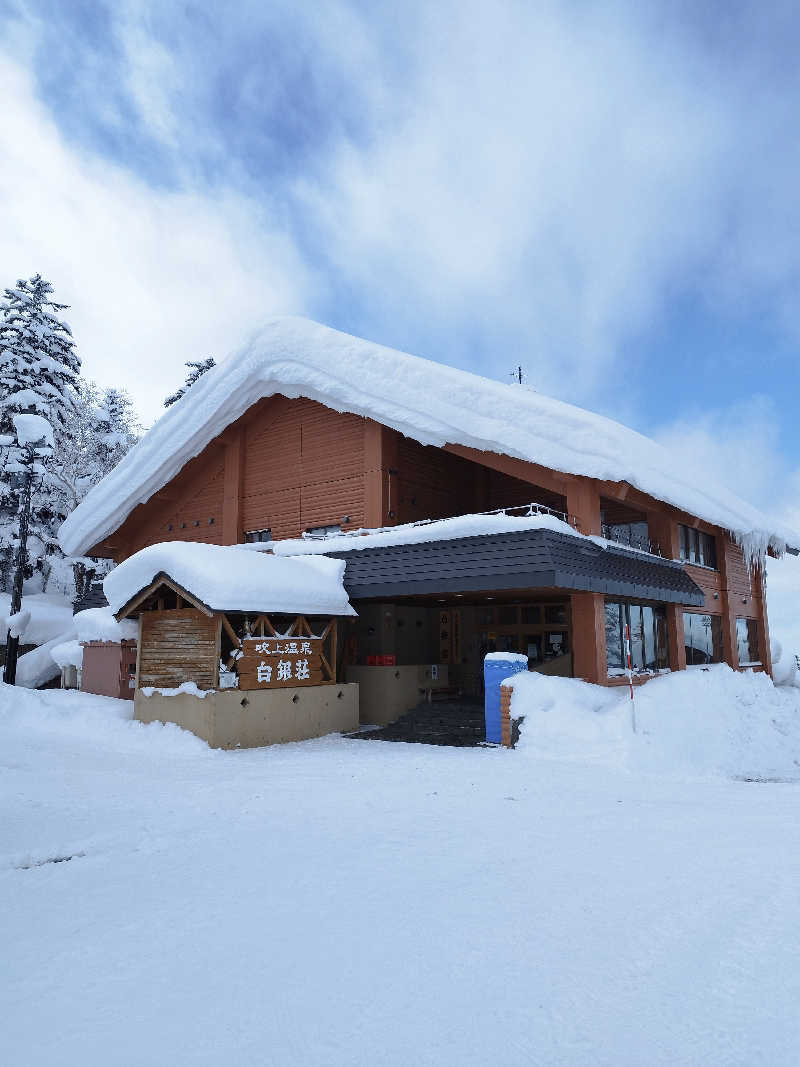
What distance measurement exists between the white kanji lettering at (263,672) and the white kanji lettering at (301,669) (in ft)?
2.25

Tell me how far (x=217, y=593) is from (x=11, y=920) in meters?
7.44

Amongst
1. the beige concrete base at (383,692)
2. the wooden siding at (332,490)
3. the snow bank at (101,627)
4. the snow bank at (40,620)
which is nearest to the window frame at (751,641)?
the wooden siding at (332,490)

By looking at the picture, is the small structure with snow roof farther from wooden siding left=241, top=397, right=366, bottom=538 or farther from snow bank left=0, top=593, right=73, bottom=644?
snow bank left=0, top=593, right=73, bottom=644

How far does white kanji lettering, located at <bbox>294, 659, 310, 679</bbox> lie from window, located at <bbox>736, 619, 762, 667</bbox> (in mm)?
14894

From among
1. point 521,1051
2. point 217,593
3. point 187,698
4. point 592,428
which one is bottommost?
point 521,1051

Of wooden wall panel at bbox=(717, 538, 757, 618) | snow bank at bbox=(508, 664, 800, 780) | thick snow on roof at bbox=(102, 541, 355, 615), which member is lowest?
snow bank at bbox=(508, 664, 800, 780)

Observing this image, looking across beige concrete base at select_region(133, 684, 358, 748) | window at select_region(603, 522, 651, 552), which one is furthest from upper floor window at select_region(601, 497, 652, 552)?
beige concrete base at select_region(133, 684, 358, 748)

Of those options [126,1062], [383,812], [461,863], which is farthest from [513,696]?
[126,1062]

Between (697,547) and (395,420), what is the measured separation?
33.5 ft

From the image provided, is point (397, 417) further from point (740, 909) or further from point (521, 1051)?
point (521, 1051)

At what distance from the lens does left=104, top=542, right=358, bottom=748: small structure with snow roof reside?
38.5 ft

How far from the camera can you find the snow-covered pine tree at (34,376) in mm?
25656

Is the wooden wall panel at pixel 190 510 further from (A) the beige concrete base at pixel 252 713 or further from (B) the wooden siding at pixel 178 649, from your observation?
(A) the beige concrete base at pixel 252 713

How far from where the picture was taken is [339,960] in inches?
145
